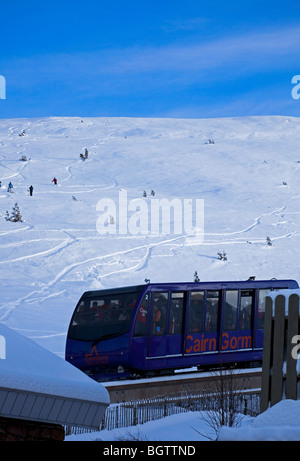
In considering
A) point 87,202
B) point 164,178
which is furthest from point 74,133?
point 87,202

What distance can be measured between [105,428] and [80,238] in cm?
2116

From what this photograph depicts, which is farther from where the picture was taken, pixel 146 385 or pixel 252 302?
pixel 252 302

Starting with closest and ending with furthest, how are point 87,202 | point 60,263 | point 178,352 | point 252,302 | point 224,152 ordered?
1. point 178,352
2. point 252,302
3. point 60,263
4. point 87,202
5. point 224,152

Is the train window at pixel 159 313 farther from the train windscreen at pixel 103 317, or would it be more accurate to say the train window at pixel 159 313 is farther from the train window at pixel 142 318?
the train windscreen at pixel 103 317

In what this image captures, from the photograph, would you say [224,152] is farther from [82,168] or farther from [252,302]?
[252,302]

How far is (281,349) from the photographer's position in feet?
38.3

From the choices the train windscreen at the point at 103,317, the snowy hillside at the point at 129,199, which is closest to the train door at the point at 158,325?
the train windscreen at the point at 103,317

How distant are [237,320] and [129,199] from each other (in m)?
26.8

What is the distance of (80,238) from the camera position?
A: 117 feet

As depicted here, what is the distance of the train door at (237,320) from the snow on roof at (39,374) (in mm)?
11051

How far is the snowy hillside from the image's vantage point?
30.1 metres

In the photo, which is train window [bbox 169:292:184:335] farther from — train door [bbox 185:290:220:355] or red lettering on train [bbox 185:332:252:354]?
red lettering on train [bbox 185:332:252:354]

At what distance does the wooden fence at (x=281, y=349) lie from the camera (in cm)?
1145

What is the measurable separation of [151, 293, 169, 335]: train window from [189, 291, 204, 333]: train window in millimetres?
769
